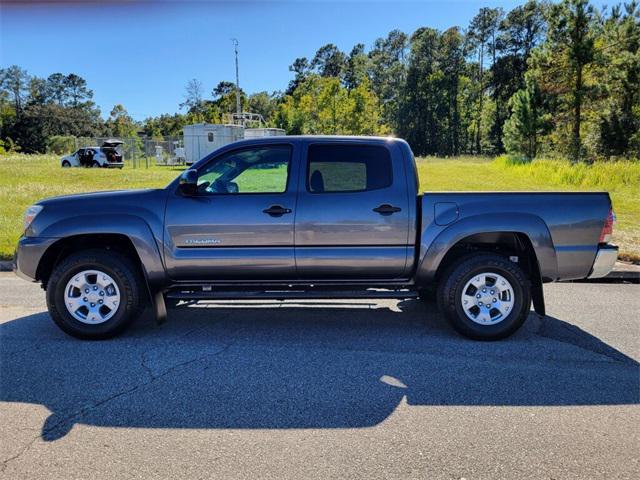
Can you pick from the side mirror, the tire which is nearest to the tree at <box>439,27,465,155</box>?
the tire

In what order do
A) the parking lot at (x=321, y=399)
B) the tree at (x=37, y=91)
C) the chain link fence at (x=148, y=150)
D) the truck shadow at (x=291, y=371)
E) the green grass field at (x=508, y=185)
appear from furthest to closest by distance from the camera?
the tree at (x=37, y=91), the chain link fence at (x=148, y=150), the green grass field at (x=508, y=185), the truck shadow at (x=291, y=371), the parking lot at (x=321, y=399)

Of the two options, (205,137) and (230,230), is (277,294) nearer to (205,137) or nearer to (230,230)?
(230,230)

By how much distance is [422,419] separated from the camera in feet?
11.2

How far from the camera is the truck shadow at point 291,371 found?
139 inches

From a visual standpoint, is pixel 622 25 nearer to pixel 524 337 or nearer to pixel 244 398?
pixel 524 337

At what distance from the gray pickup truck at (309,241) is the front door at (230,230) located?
0.4 inches

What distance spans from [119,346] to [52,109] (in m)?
86.8

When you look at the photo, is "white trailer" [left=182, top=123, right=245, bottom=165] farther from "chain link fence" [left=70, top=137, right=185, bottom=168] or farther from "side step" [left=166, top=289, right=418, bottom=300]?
"side step" [left=166, top=289, right=418, bottom=300]

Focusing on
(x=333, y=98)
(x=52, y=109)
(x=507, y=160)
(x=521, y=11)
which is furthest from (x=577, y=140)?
(x=52, y=109)

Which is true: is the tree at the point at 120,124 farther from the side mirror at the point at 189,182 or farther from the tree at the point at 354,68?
the side mirror at the point at 189,182

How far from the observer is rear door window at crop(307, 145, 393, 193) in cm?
495

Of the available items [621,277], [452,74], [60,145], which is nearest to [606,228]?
[621,277]

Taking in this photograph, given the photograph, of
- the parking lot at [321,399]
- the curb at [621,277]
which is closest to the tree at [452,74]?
the curb at [621,277]

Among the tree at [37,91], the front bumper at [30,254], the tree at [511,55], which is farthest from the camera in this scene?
the tree at [37,91]
